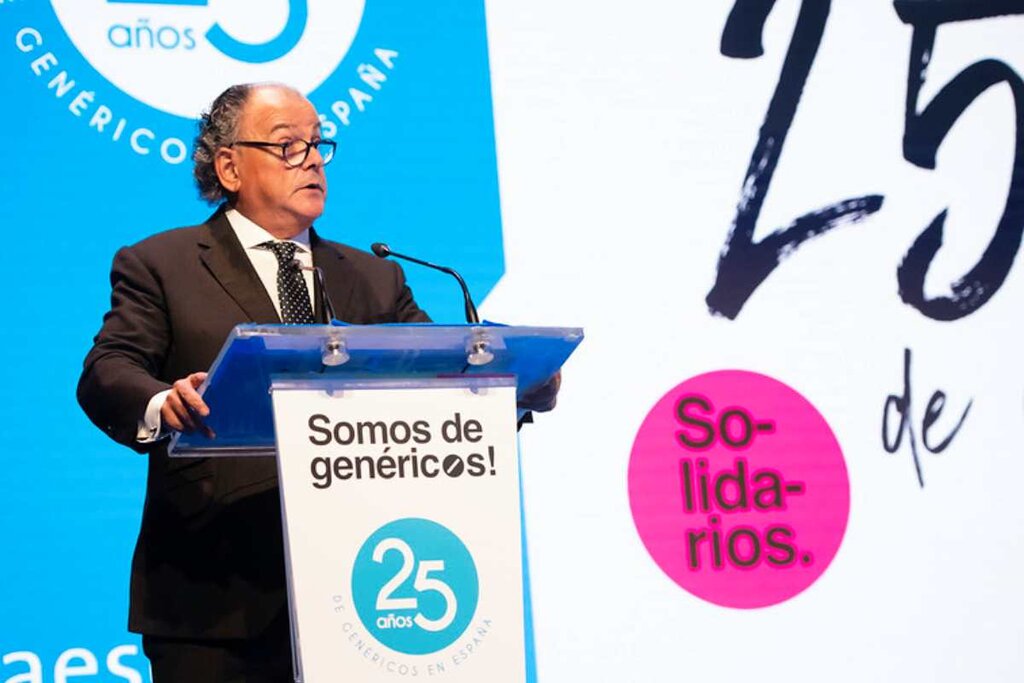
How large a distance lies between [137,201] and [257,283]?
85 centimetres

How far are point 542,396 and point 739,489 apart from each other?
138 cm

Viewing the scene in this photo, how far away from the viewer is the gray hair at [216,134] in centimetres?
235

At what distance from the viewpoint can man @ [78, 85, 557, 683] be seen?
2025mm

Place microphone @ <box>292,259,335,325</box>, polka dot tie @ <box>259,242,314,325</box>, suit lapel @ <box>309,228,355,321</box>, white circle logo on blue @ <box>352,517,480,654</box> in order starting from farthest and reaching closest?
suit lapel @ <box>309,228,355,321</box> → polka dot tie @ <box>259,242,314,325</box> → microphone @ <box>292,259,335,325</box> → white circle logo on blue @ <box>352,517,480,654</box>

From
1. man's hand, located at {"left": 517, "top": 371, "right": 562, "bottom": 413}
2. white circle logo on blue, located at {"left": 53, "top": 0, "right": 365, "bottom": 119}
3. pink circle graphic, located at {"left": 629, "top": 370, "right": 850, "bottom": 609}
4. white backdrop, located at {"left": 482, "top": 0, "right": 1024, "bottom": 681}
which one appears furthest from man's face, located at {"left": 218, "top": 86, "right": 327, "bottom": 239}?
pink circle graphic, located at {"left": 629, "top": 370, "right": 850, "bottom": 609}

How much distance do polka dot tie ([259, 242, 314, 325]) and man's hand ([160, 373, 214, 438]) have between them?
0.38m

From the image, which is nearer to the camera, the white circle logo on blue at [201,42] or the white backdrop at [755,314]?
the white circle logo on blue at [201,42]

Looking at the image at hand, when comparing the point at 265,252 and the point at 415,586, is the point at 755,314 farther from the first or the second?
the point at 415,586

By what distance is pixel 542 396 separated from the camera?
2.01 m

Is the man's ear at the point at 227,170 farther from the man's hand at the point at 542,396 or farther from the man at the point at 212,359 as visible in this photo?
the man's hand at the point at 542,396

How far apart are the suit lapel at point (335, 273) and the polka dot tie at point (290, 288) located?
0.17 feet

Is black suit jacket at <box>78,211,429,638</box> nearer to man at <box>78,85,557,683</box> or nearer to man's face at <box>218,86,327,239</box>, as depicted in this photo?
man at <box>78,85,557,683</box>

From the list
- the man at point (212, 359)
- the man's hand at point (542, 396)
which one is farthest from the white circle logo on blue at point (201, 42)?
the man's hand at point (542, 396)

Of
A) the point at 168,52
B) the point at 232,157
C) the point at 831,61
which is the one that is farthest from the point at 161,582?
the point at 831,61
